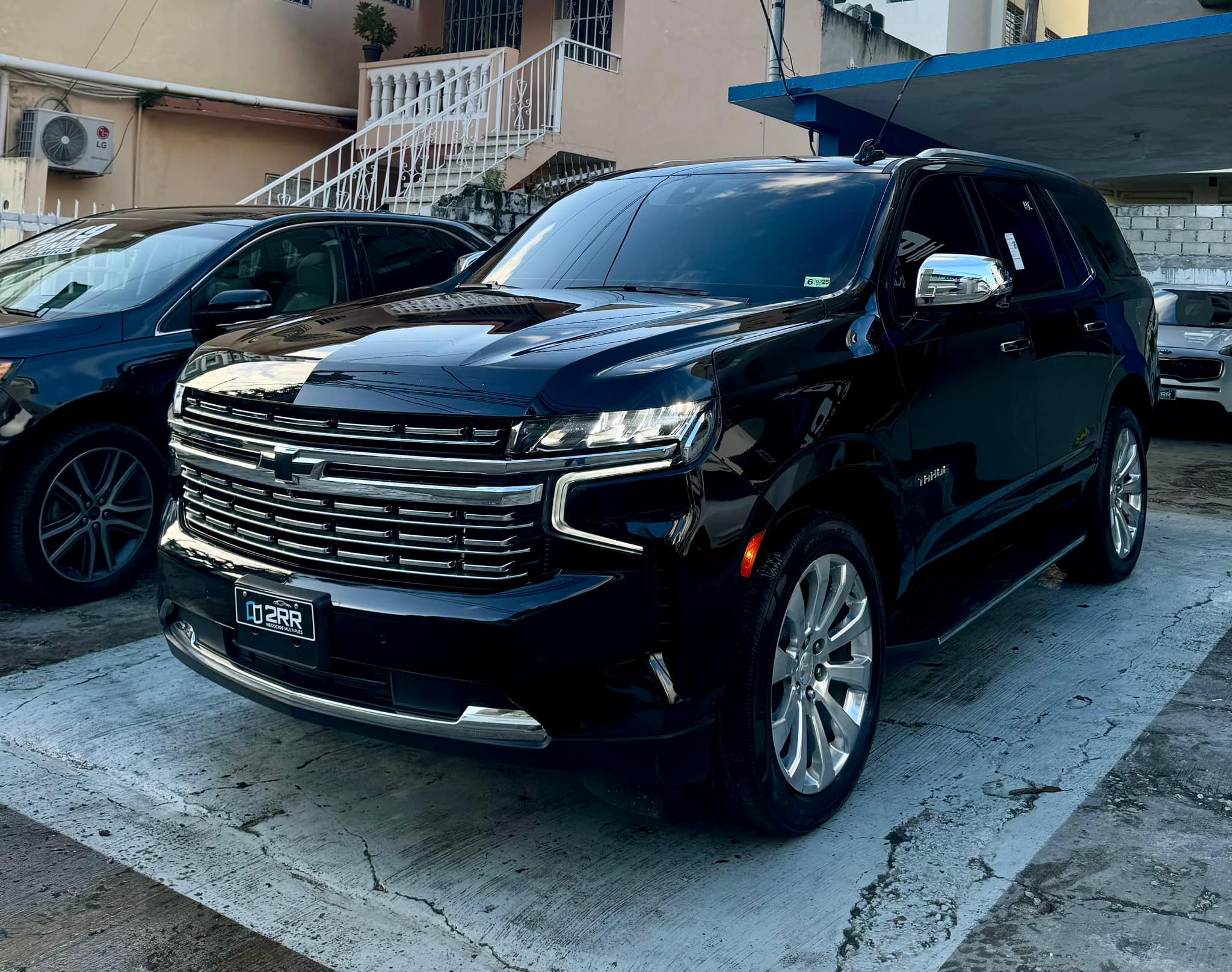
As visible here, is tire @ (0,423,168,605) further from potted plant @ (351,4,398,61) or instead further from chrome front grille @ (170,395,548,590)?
potted plant @ (351,4,398,61)

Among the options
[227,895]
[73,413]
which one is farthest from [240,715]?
[73,413]

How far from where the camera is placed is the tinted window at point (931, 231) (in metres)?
3.92

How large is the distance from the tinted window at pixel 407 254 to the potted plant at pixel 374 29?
1080cm

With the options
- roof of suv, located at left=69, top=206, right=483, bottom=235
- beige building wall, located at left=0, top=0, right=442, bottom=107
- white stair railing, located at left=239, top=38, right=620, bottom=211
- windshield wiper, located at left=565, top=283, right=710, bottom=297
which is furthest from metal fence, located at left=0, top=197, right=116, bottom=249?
windshield wiper, located at left=565, top=283, right=710, bottom=297

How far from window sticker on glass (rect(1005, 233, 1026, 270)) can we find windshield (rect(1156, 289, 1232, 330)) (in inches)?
313

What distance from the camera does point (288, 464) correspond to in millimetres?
3041

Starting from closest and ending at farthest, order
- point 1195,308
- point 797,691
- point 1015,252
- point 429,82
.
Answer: point 797,691
point 1015,252
point 1195,308
point 429,82

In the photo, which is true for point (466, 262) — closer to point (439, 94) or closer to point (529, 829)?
point (529, 829)

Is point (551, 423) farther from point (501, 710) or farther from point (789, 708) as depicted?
point (789, 708)

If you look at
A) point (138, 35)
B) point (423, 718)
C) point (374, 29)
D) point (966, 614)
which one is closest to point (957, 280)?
point (966, 614)

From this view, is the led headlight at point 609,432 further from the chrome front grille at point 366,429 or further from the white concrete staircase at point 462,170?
the white concrete staircase at point 462,170

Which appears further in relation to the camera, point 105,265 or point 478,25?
point 478,25

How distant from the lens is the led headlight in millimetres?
2775

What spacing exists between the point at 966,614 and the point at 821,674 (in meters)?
0.83
